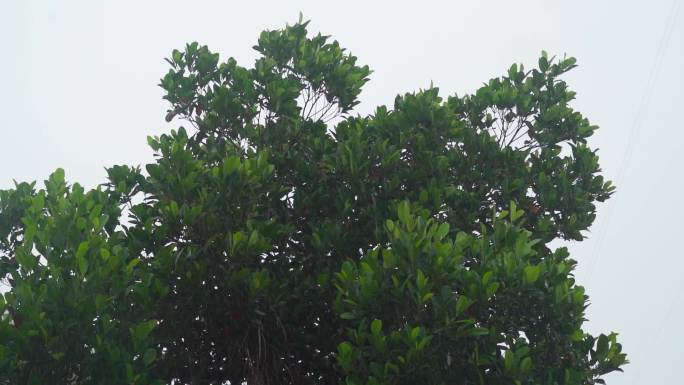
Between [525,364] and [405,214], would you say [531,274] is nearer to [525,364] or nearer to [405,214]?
[525,364]

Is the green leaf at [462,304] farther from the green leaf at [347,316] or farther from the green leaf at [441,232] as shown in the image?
the green leaf at [347,316]

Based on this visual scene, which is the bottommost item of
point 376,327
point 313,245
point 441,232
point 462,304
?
point 376,327

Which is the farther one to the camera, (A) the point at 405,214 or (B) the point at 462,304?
(A) the point at 405,214

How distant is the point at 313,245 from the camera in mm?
5820

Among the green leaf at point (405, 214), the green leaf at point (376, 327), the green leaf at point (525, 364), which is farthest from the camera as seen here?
the green leaf at point (405, 214)

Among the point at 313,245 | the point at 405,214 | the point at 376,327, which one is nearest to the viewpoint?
the point at 376,327

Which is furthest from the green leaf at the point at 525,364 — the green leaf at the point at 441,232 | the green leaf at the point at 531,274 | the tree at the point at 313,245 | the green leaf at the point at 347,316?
the green leaf at the point at 347,316

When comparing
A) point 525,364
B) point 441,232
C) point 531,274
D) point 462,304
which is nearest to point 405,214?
point 441,232

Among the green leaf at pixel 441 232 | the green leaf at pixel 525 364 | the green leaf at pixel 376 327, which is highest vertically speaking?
the green leaf at pixel 441 232

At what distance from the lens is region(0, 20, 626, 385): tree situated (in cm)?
443

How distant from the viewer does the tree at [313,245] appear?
14.5 ft

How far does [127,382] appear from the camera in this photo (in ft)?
14.0

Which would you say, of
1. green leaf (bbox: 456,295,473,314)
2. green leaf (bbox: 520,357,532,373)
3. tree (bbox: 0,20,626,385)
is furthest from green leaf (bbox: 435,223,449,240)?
green leaf (bbox: 520,357,532,373)

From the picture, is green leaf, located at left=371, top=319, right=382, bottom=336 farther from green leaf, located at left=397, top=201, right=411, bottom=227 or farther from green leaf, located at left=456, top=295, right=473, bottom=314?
green leaf, located at left=397, top=201, right=411, bottom=227
